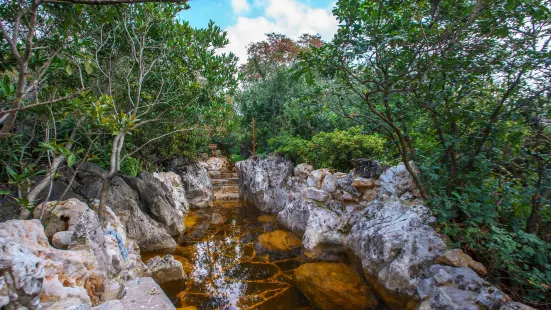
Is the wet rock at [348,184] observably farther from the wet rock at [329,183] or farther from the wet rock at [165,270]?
the wet rock at [165,270]

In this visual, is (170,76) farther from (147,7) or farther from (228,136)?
(228,136)

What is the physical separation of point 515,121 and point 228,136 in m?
13.5

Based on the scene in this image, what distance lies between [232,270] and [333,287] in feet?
6.75

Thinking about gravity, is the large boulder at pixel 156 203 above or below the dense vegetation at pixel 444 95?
below

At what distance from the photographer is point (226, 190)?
11.5 meters

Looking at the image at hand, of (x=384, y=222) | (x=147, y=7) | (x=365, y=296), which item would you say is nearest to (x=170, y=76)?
(x=147, y=7)

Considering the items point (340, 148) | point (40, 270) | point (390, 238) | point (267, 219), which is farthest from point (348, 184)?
point (40, 270)

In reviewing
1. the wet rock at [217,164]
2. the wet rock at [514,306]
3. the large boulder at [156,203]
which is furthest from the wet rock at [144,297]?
the wet rock at [217,164]

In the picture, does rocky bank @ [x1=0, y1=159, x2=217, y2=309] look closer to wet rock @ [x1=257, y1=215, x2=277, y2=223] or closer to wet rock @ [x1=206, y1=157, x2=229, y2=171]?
wet rock @ [x1=257, y1=215, x2=277, y2=223]

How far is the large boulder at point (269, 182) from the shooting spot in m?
9.02

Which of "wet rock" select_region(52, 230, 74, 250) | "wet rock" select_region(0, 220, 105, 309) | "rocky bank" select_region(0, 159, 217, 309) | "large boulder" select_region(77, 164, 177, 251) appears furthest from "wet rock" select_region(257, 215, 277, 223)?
"wet rock" select_region(0, 220, 105, 309)

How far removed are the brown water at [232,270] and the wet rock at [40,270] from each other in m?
1.75

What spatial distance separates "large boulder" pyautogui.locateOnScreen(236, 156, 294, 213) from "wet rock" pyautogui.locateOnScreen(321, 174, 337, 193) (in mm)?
2450

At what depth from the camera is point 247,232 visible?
23.9ft
